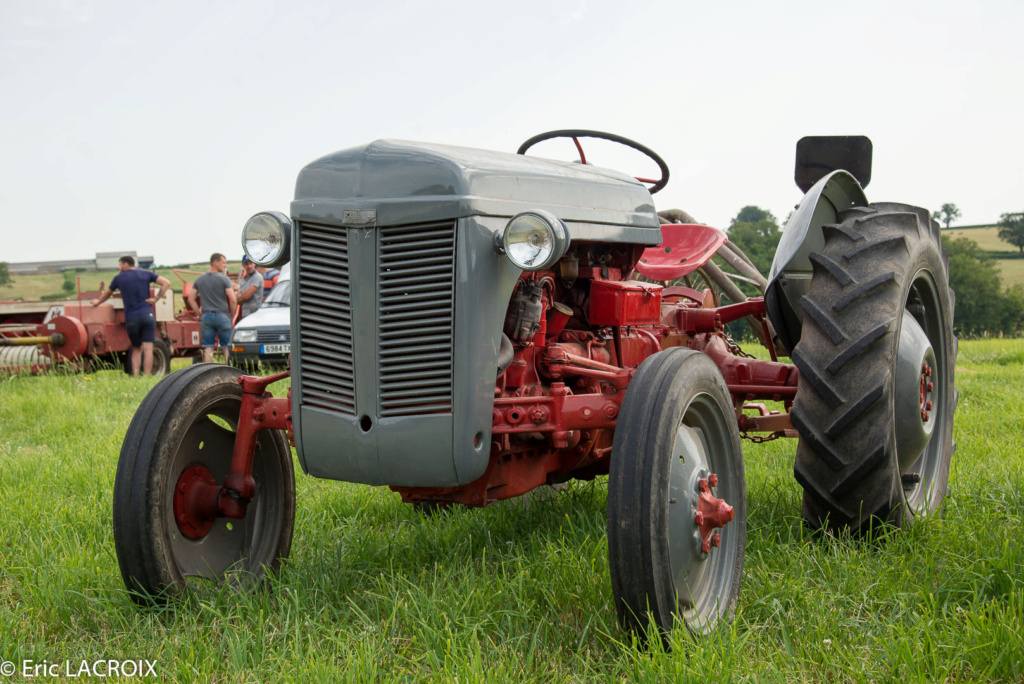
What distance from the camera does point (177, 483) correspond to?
9.29 feet

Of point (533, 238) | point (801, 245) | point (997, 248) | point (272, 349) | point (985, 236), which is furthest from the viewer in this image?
point (985, 236)

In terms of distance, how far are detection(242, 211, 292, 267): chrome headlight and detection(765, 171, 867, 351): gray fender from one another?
2023 millimetres

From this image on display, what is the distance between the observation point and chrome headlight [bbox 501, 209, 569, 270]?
2352 millimetres

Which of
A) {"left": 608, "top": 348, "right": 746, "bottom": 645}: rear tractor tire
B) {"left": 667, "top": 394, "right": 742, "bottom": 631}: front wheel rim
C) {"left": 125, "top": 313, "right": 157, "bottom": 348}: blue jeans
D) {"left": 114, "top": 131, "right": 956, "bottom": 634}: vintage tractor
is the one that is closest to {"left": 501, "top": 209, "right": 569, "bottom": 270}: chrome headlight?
{"left": 114, "top": 131, "right": 956, "bottom": 634}: vintage tractor

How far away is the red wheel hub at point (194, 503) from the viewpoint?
281cm

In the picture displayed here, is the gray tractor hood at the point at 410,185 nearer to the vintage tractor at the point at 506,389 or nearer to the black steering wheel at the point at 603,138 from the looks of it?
the vintage tractor at the point at 506,389

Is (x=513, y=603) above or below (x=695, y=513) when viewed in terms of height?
below

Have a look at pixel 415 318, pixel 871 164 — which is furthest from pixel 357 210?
pixel 871 164

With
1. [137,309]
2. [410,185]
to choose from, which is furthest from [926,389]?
[137,309]

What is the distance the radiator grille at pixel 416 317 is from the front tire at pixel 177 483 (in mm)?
747

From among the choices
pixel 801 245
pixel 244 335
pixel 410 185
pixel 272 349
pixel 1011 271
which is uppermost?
pixel 410 185

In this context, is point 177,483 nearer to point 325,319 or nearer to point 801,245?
point 325,319

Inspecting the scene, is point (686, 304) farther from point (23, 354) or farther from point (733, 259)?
point (23, 354)

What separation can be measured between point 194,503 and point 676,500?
5.25ft
